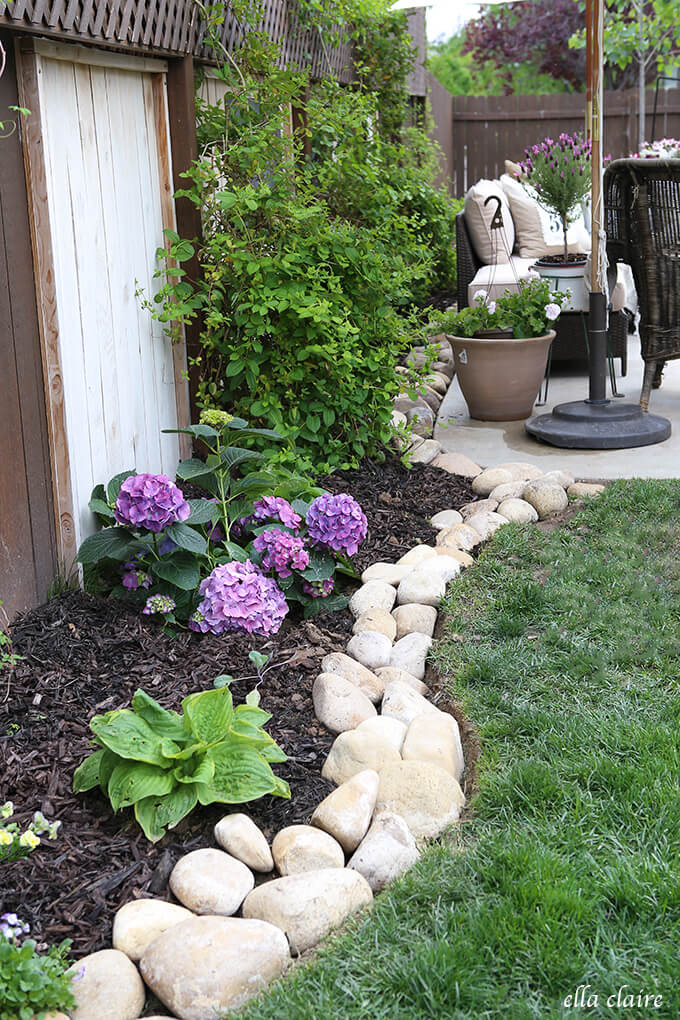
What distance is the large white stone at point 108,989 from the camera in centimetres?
184

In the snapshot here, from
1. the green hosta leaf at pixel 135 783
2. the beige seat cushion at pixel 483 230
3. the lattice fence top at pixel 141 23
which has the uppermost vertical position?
the lattice fence top at pixel 141 23

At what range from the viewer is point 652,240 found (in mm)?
5406

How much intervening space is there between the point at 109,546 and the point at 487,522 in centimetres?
148

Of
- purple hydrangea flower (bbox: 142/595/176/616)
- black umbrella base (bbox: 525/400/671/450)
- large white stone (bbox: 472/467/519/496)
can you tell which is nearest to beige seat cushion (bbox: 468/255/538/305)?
black umbrella base (bbox: 525/400/671/450)

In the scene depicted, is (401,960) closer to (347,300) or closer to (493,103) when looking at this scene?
(347,300)

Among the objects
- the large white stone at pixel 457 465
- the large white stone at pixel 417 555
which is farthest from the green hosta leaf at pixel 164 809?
the large white stone at pixel 457 465

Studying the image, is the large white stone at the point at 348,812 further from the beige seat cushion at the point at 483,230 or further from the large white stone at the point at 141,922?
the beige seat cushion at the point at 483,230

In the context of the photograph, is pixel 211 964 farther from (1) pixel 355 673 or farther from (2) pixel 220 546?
(2) pixel 220 546

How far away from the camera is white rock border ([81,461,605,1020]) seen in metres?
1.92

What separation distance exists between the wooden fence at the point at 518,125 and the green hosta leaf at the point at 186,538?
11258 mm

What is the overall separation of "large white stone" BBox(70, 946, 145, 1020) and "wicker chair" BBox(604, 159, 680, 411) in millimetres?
4435

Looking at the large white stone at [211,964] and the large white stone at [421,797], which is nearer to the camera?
the large white stone at [211,964]

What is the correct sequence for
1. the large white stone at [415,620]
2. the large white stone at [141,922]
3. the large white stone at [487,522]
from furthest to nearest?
the large white stone at [487,522], the large white stone at [415,620], the large white stone at [141,922]

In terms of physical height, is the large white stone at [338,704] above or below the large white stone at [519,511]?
below
